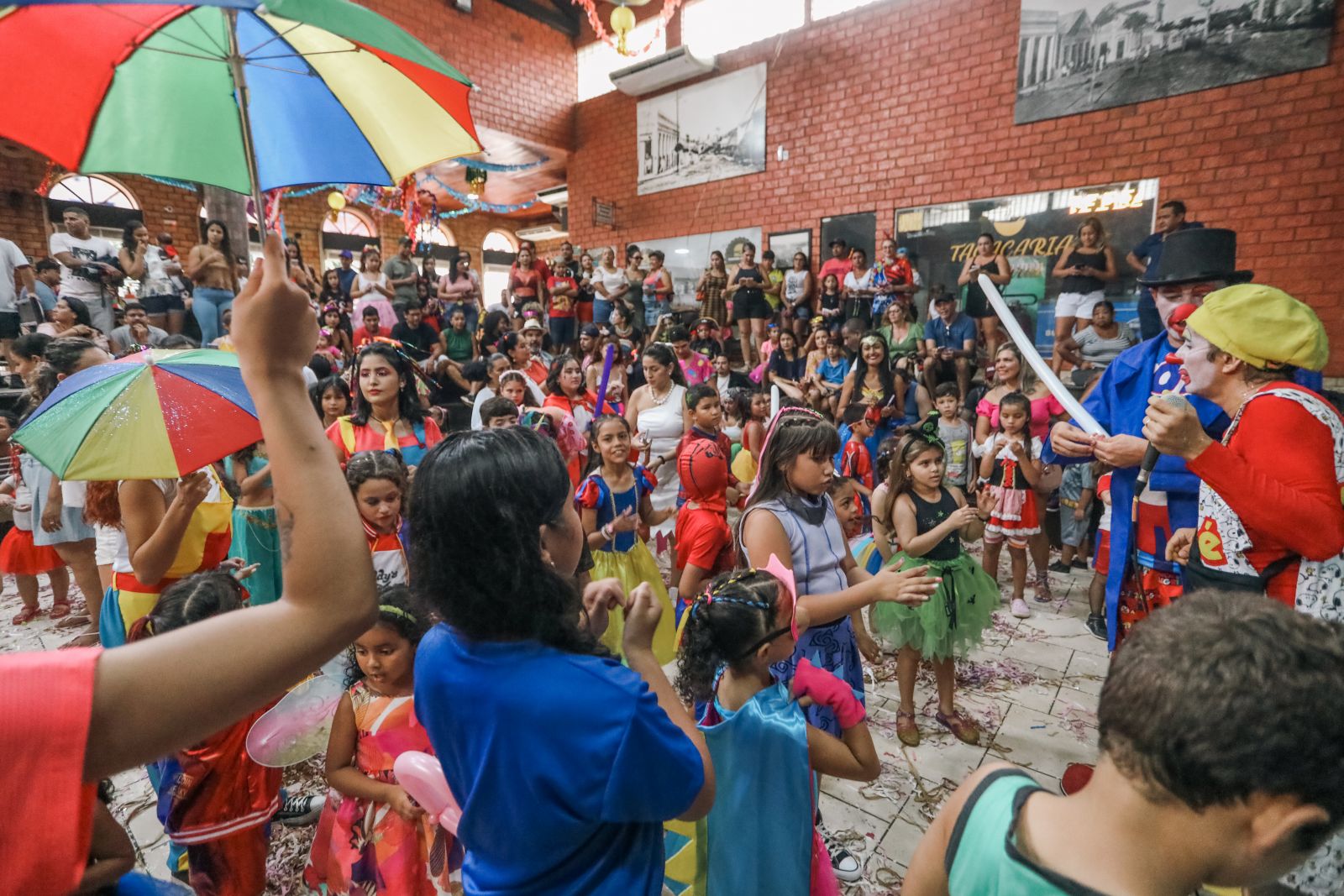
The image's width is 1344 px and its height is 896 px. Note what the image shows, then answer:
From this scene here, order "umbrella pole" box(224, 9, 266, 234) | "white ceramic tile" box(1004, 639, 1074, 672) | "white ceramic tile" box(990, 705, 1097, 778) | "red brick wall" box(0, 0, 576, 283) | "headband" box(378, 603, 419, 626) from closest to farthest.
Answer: "umbrella pole" box(224, 9, 266, 234) < "headband" box(378, 603, 419, 626) < "white ceramic tile" box(990, 705, 1097, 778) < "white ceramic tile" box(1004, 639, 1074, 672) < "red brick wall" box(0, 0, 576, 283)

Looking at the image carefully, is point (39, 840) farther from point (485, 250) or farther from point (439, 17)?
point (485, 250)

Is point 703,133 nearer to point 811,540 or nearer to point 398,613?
point 811,540

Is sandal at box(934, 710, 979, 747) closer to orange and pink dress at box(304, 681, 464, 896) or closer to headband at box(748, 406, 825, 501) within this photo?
headband at box(748, 406, 825, 501)

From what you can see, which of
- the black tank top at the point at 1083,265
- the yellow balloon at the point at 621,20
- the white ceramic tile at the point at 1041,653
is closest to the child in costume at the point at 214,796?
the white ceramic tile at the point at 1041,653

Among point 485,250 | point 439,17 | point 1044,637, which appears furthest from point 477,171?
point 1044,637

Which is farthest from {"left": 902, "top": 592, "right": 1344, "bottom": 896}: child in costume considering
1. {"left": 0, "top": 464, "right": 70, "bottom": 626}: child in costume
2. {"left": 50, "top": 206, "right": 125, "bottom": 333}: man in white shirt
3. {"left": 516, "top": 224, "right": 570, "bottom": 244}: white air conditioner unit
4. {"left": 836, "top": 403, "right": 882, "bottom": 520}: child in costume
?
{"left": 516, "top": 224, "right": 570, "bottom": 244}: white air conditioner unit

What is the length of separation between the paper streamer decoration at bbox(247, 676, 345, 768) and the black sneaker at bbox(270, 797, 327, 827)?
34.0 inches

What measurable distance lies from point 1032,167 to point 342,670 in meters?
9.17

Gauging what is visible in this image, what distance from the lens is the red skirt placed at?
13.8 ft

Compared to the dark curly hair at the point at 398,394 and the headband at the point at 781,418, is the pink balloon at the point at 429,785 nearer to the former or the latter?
the headband at the point at 781,418

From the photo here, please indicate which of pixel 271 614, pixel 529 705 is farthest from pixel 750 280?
pixel 271 614

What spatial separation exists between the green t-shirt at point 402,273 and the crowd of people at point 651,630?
510 centimetres

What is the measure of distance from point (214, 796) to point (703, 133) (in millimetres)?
11172

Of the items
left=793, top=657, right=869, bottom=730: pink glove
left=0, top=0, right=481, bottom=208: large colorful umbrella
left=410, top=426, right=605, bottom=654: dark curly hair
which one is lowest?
left=793, top=657, right=869, bottom=730: pink glove
